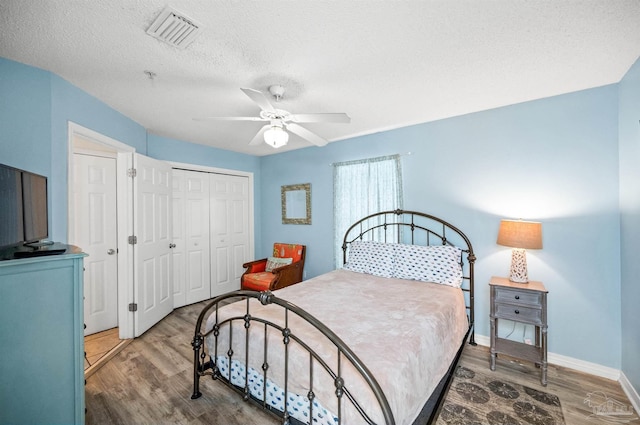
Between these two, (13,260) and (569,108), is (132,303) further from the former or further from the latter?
(569,108)

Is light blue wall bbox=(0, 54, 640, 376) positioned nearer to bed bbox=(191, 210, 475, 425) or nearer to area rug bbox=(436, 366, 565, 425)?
bed bbox=(191, 210, 475, 425)

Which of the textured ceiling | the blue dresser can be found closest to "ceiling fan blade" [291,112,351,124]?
the textured ceiling

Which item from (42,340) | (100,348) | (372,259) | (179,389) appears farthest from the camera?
(372,259)

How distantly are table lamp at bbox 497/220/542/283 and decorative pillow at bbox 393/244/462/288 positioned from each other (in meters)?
0.45

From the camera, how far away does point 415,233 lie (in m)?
3.25

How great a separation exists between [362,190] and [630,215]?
97.7 inches

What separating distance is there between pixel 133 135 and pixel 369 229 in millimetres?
3180

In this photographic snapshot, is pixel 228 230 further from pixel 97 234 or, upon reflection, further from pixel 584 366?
pixel 584 366

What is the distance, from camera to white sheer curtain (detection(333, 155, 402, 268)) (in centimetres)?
343

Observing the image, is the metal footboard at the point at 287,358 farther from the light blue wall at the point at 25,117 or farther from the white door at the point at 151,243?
the light blue wall at the point at 25,117

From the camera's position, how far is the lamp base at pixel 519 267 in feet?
7.88

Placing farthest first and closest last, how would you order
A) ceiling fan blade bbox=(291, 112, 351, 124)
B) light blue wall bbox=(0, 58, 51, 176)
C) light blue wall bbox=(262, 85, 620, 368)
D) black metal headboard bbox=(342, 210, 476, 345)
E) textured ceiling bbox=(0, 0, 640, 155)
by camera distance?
black metal headboard bbox=(342, 210, 476, 345) → light blue wall bbox=(262, 85, 620, 368) → ceiling fan blade bbox=(291, 112, 351, 124) → light blue wall bbox=(0, 58, 51, 176) → textured ceiling bbox=(0, 0, 640, 155)

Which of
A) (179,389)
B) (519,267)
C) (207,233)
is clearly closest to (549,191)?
(519,267)

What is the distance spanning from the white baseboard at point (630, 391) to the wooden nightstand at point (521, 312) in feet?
1.64
